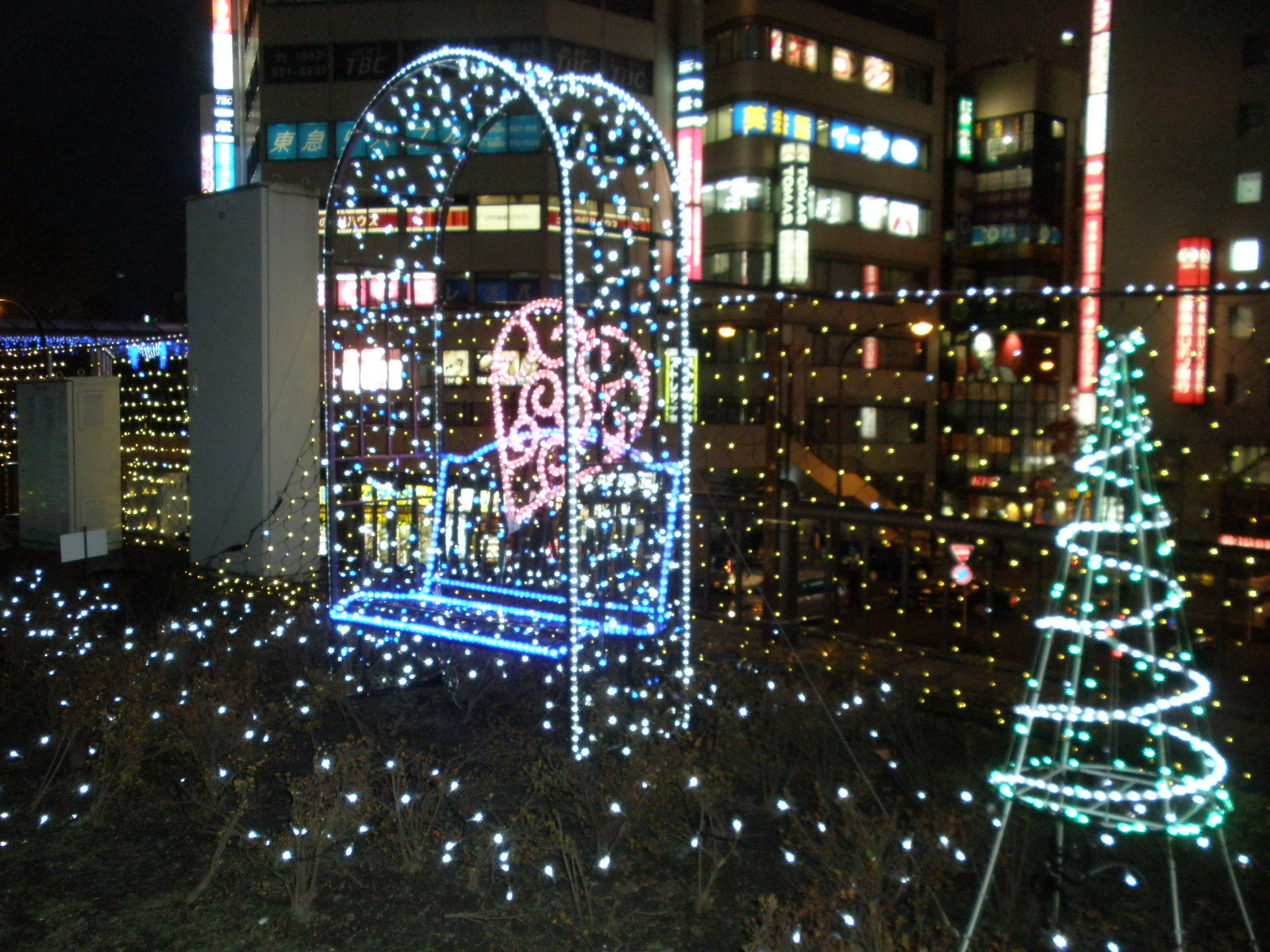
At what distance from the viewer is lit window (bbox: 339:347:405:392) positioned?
7230 mm

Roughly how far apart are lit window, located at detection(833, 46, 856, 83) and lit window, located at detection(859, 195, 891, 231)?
12.8 ft

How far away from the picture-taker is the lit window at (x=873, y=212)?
36.2 m

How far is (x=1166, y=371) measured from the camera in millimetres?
23391

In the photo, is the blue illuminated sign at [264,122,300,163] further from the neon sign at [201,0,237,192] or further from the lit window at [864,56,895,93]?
the lit window at [864,56,895,93]

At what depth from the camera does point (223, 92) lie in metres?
38.5

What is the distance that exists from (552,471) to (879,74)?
1313 inches

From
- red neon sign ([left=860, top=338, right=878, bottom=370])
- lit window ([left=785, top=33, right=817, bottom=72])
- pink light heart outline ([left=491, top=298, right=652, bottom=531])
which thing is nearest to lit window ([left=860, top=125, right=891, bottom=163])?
lit window ([left=785, top=33, right=817, bottom=72])

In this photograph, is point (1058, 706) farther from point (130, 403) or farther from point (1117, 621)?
point (130, 403)

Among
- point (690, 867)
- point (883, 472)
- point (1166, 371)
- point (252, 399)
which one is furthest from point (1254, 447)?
point (690, 867)

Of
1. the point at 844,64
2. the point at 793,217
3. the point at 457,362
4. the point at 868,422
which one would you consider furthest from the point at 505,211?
the point at 868,422

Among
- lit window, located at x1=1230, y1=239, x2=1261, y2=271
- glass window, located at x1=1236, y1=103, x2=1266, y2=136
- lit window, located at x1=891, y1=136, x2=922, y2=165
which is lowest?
lit window, located at x1=1230, y1=239, x2=1261, y2=271

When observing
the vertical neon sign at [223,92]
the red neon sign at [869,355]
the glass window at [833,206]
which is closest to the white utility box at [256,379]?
the glass window at [833,206]

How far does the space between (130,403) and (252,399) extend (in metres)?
4.54

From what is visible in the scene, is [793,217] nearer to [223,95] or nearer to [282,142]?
[282,142]
